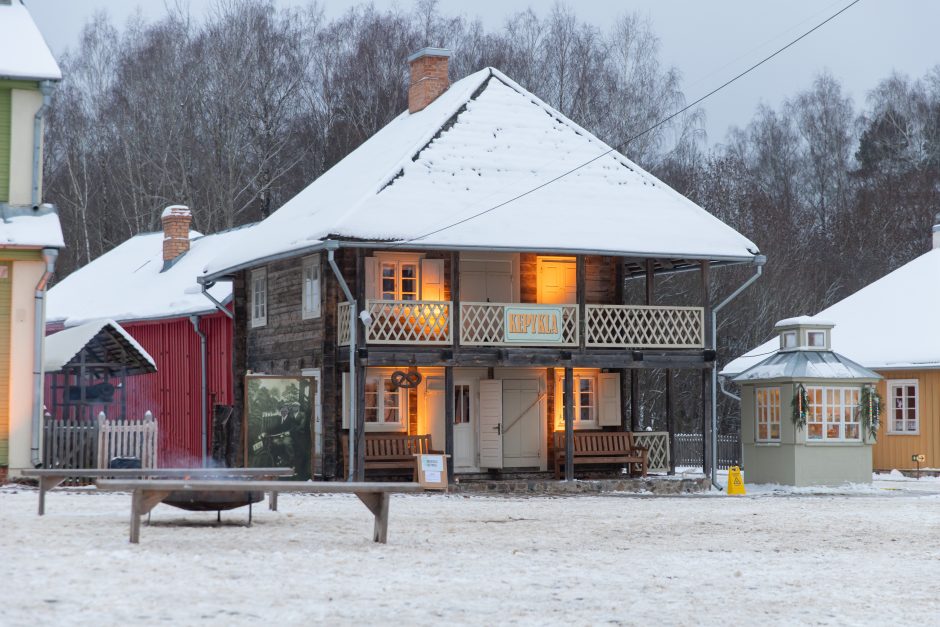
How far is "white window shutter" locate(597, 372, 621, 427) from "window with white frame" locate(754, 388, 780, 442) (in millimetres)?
2858

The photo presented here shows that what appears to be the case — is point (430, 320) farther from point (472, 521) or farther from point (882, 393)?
point (882, 393)

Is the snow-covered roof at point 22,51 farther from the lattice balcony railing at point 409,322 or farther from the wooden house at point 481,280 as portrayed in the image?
the lattice balcony railing at point 409,322

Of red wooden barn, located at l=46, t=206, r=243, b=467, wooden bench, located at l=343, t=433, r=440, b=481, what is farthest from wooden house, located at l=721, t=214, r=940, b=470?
red wooden barn, located at l=46, t=206, r=243, b=467

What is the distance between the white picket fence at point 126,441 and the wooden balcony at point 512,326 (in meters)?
4.06

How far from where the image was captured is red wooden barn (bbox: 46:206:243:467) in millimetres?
33906

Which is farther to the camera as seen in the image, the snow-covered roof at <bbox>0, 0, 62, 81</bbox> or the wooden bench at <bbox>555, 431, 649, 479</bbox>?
the wooden bench at <bbox>555, 431, 649, 479</bbox>

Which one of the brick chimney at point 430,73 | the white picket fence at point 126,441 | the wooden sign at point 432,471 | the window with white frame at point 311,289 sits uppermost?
the brick chimney at point 430,73

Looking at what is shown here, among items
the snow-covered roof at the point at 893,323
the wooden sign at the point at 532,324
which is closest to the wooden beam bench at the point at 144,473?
the wooden sign at the point at 532,324

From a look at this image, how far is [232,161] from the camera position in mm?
47938

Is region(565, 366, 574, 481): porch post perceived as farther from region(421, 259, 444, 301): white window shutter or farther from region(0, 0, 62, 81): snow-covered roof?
region(0, 0, 62, 81): snow-covered roof

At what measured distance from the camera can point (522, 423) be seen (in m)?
28.3

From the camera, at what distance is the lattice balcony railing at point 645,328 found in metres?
27.3

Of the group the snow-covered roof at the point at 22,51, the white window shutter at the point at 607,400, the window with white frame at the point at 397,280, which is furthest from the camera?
the white window shutter at the point at 607,400

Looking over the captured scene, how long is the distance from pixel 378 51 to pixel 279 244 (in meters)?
24.0
